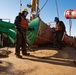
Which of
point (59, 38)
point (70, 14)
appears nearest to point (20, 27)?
point (59, 38)

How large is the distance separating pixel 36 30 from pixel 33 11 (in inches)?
156

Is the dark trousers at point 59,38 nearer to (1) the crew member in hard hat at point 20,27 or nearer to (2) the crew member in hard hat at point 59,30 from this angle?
(2) the crew member in hard hat at point 59,30

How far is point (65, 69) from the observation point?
17.9ft

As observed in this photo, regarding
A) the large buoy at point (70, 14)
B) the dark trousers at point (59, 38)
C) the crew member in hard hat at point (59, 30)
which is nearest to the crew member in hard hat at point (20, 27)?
the crew member in hard hat at point (59, 30)

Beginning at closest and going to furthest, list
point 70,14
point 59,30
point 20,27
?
point 20,27 < point 59,30 < point 70,14

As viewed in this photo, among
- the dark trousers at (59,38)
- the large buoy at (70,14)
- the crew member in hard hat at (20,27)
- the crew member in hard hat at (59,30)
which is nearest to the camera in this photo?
the crew member in hard hat at (20,27)

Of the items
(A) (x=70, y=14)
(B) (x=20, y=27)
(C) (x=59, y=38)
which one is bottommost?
(C) (x=59, y=38)

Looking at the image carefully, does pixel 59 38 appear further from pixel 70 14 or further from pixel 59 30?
pixel 70 14

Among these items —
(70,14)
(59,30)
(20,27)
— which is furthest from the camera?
(70,14)

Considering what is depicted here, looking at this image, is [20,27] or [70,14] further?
[70,14]

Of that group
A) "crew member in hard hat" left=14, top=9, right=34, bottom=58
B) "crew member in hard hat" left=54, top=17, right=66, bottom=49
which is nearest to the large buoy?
"crew member in hard hat" left=54, top=17, right=66, bottom=49

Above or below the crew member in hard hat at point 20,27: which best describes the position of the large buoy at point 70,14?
above

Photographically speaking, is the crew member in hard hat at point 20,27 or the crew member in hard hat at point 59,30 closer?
the crew member in hard hat at point 20,27

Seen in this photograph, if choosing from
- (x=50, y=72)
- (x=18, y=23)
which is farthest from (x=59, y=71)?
(x=18, y=23)
